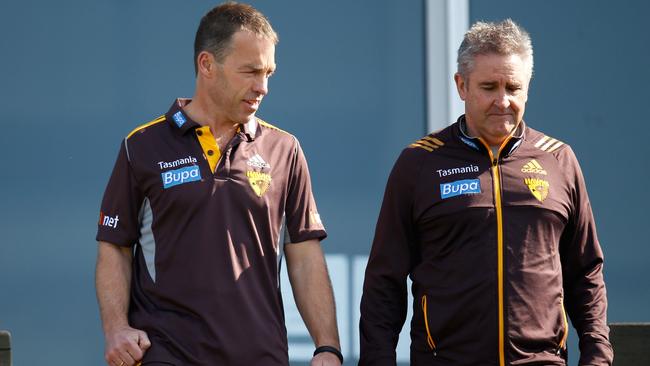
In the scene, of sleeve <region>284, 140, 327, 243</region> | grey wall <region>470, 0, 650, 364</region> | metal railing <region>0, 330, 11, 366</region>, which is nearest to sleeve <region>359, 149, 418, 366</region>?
sleeve <region>284, 140, 327, 243</region>

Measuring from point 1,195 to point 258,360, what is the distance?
2.08 metres

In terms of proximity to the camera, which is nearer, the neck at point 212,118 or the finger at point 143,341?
the finger at point 143,341

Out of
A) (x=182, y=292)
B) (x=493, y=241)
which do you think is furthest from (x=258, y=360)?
(x=493, y=241)

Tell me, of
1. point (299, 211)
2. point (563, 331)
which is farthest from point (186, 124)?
point (563, 331)

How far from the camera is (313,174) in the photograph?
17.0ft

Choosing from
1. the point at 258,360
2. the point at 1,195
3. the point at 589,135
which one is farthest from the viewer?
the point at 589,135

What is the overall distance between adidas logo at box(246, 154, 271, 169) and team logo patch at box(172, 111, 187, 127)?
250 mm

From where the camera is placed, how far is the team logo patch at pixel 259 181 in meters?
3.56

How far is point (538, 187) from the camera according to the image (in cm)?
353

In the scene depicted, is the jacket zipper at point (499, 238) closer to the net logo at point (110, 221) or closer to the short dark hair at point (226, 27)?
the short dark hair at point (226, 27)

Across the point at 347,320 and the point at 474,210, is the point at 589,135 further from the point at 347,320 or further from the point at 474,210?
the point at 474,210

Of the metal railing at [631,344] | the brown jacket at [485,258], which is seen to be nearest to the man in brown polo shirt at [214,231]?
the brown jacket at [485,258]

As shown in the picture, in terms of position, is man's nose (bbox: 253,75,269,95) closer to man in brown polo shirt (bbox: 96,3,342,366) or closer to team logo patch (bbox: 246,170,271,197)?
man in brown polo shirt (bbox: 96,3,342,366)

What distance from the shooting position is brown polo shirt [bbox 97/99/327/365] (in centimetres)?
344
